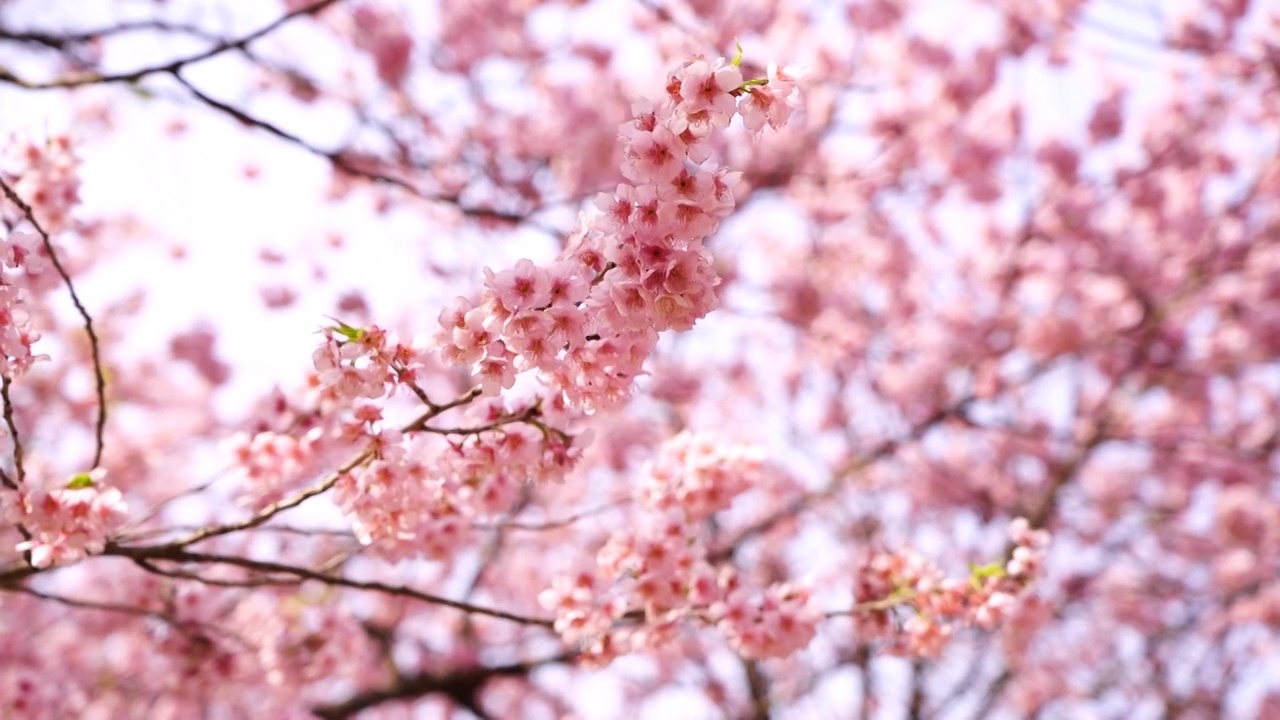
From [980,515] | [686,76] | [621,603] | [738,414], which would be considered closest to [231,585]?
[621,603]

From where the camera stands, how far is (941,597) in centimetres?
324

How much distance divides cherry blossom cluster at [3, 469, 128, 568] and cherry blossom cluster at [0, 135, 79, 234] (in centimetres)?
135

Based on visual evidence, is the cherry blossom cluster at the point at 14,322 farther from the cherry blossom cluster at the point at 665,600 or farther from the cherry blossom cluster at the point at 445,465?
the cherry blossom cluster at the point at 665,600

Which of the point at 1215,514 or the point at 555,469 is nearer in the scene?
the point at 555,469

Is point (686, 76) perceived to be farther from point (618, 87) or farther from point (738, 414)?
point (738, 414)

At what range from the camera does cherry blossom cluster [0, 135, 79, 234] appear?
3.54 metres

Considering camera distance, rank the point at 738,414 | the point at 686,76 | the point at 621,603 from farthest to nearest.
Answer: the point at 738,414
the point at 621,603
the point at 686,76

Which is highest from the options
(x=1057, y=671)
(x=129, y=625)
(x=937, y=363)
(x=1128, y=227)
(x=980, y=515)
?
(x=1128, y=227)

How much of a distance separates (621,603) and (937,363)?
6.71 meters

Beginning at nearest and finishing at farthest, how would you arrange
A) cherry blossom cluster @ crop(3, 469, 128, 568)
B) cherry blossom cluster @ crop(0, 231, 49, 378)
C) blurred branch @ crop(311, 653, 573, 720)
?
cherry blossom cluster @ crop(0, 231, 49, 378) → cherry blossom cluster @ crop(3, 469, 128, 568) → blurred branch @ crop(311, 653, 573, 720)

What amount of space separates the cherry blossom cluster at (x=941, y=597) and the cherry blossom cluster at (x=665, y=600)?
0.89 ft

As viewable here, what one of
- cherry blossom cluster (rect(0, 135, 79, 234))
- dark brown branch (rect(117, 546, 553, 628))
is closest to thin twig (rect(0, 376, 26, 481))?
dark brown branch (rect(117, 546, 553, 628))

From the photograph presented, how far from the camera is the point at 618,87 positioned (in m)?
9.68

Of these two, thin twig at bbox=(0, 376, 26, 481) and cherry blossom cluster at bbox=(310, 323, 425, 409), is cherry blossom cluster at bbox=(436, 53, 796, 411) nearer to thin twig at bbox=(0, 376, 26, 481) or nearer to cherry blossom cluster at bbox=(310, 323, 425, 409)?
→ cherry blossom cluster at bbox=(310, 323, 425, 409)
